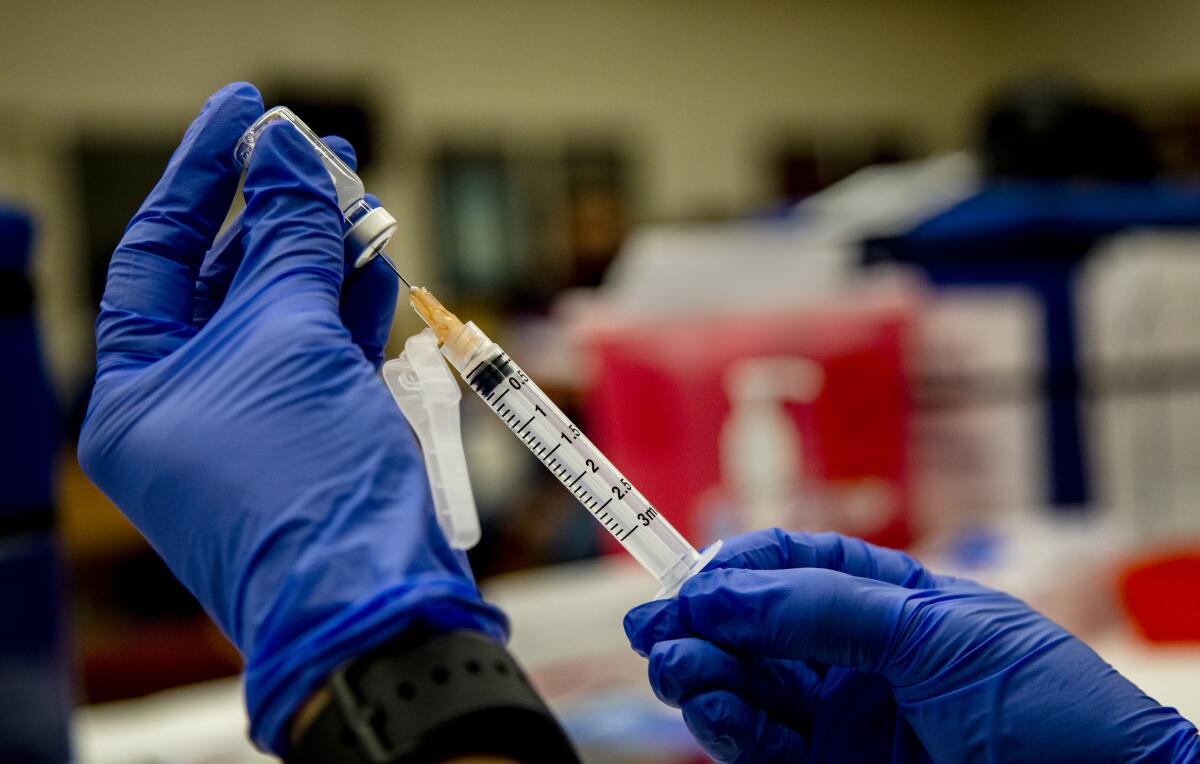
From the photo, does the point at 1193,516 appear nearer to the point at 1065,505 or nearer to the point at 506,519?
the point at 1065,505

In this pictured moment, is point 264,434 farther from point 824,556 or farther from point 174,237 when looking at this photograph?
point 824,556

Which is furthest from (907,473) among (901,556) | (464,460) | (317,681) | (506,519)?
(506,519)

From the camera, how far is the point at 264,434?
540 mm

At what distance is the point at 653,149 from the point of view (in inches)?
236

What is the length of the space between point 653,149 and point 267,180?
5.55 m

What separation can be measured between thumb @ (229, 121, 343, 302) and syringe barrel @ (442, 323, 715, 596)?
Answer: 3.8 inches

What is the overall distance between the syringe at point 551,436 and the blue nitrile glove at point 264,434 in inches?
3.1

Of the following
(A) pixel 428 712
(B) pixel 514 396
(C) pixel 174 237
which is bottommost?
(A) pixel 428 712

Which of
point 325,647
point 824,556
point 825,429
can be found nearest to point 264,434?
point 325,647

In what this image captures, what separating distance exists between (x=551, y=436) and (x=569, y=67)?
17.7 feet

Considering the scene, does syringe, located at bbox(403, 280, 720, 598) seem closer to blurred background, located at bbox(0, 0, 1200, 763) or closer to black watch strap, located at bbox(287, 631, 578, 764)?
black watch strap, located at bbox(287, 631, 578, 764)

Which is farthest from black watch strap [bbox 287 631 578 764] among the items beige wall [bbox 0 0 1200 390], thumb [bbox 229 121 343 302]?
beige wall [bbox 0 0 1200 390]

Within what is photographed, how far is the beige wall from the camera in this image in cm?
464

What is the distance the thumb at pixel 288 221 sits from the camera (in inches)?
23.6
